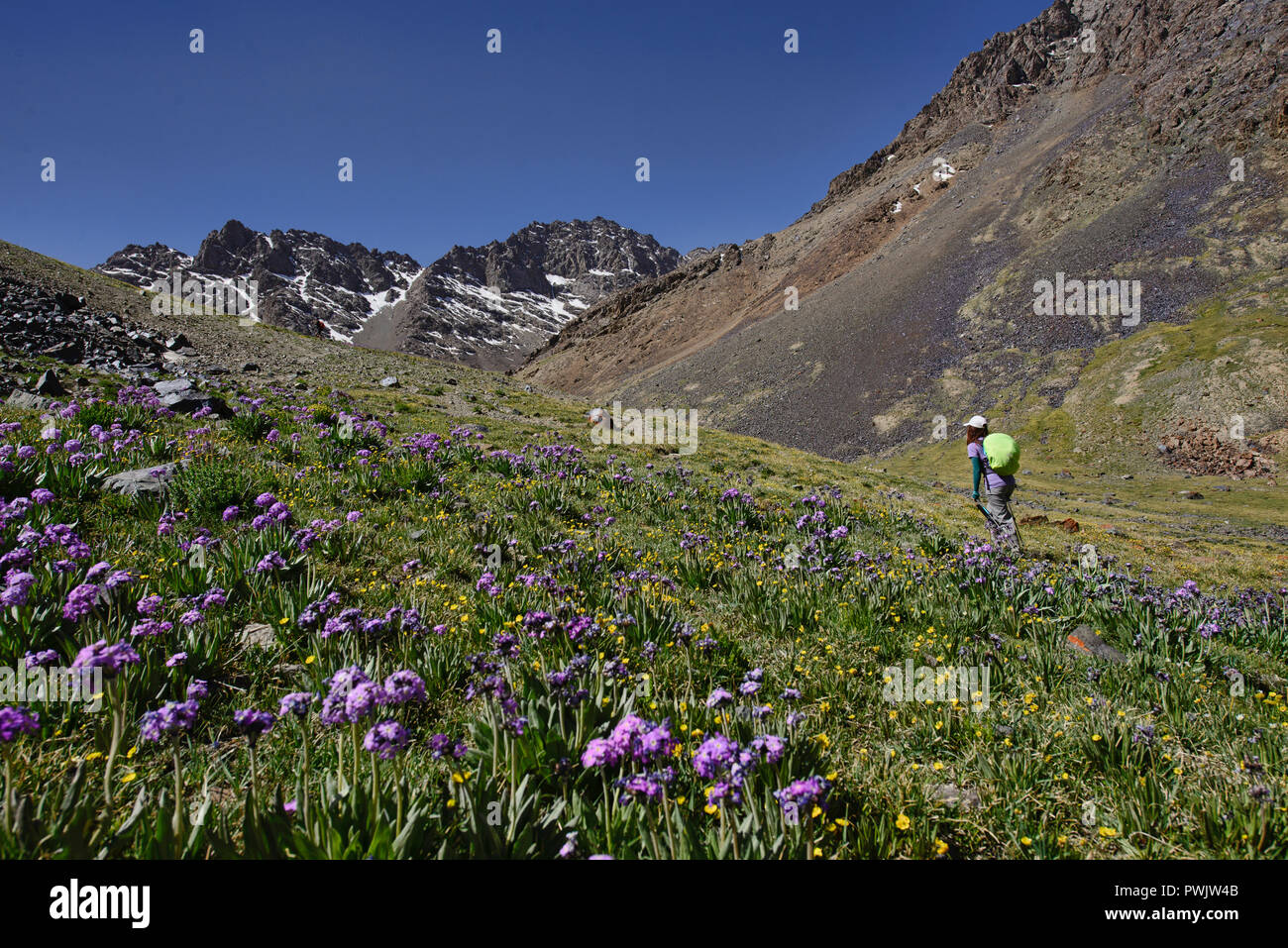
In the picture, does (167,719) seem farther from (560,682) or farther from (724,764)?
(724,764)

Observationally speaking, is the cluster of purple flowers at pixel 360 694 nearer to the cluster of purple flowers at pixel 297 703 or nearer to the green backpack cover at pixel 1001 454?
the cluster of purple flowers at pixel 297 703

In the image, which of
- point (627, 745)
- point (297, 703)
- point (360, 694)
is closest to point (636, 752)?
point (627, 745)

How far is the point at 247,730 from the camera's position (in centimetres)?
225

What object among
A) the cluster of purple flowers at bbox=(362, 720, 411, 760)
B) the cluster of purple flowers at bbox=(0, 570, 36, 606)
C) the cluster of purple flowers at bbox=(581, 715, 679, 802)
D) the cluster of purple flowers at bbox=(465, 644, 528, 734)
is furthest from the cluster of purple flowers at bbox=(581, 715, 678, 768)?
the cluster of purple flowers at bbox=(0, 570, 36, 606)

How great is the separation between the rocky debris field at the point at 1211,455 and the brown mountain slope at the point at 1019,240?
8.26m

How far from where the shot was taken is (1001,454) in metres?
9.32

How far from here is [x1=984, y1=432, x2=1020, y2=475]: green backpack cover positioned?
30.3ft

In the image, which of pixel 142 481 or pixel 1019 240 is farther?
pixel 1019 240

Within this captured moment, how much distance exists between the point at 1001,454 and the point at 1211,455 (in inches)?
1243

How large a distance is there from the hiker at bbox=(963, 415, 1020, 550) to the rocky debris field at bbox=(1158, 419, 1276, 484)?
28.6 meters

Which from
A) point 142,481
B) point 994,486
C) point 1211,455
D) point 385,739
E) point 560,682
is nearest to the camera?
point 385,739

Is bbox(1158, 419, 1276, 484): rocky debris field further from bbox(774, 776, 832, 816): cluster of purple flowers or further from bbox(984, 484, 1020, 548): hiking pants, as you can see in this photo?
bbox(774, 776, 832, 816): cluster of purple flowers

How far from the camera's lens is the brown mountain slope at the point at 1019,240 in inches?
1726
